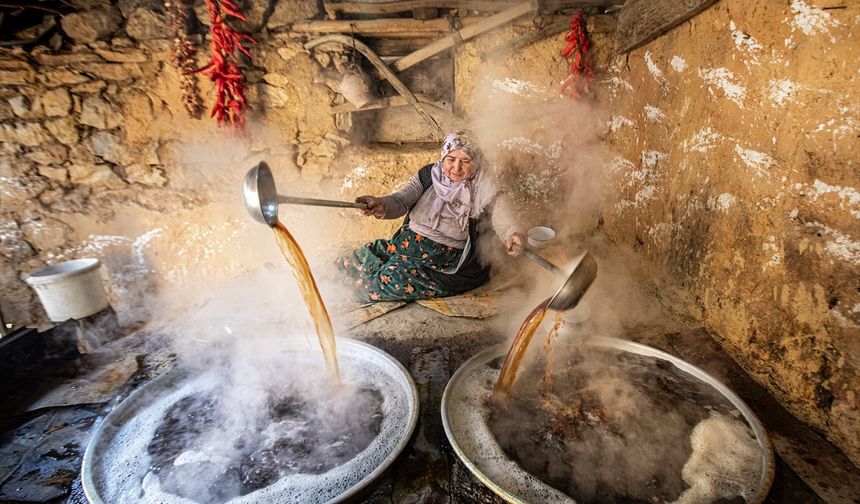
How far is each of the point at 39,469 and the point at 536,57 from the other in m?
4.89

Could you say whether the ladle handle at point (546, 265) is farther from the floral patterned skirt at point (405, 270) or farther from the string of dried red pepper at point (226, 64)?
the string of dried red pepper at point (226, 64)

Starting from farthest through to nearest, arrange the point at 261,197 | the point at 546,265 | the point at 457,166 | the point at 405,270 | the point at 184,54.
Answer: the point at 184,54 → the point at 405,270 → the point at 457,166 → the point at 546,265 → the point at 261,197

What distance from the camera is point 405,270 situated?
3.69m

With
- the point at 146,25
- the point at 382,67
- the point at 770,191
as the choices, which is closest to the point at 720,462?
the point at 770,191

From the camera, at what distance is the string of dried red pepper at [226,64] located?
3684mm

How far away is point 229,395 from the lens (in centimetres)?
243

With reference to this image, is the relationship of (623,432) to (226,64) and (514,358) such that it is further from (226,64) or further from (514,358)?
(226,64)

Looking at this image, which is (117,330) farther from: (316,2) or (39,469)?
(316,2)

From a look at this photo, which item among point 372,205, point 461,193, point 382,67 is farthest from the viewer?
point 382,67

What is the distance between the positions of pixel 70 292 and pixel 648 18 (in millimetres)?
5161

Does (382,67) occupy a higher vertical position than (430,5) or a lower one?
lower

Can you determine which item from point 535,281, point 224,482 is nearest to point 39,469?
point 224,482

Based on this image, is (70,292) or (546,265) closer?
(546,265)

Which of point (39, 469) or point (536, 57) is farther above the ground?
point (536, 57)
